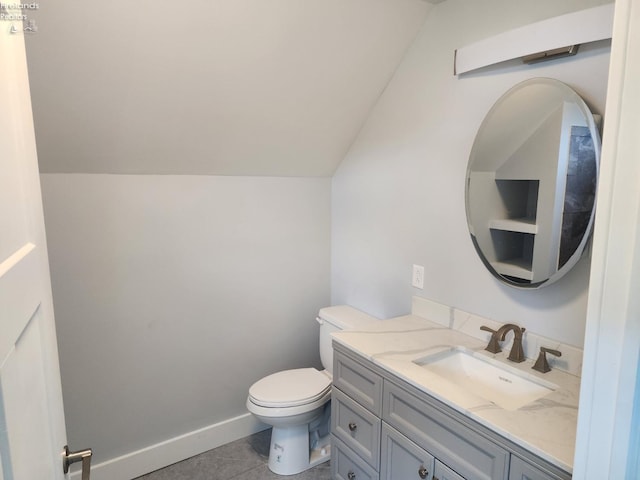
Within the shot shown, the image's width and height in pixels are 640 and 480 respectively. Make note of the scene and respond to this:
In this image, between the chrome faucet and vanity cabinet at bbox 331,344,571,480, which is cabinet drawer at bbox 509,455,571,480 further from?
the chrome faucet

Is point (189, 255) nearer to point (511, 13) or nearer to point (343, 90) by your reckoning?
point (343, 90)

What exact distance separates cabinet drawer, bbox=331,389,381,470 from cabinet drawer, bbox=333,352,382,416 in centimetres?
3

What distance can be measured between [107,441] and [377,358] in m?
1.51

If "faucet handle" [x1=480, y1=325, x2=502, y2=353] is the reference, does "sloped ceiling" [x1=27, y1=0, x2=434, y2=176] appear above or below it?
above

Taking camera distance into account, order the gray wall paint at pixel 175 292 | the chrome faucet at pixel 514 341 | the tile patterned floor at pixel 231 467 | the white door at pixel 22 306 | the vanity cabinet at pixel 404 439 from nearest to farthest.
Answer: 1. the white door at pixel 22 306
2. the vanity cabinet at pixel 404 439
3. the chrome faucet at pixel 514 341
4. the gray wall paint at pixel 175 292
5. the tile patterned floor at pixel 231 467

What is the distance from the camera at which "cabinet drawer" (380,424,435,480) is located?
1451 mm

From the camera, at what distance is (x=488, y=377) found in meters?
1.63

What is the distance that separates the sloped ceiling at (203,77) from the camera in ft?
5.00

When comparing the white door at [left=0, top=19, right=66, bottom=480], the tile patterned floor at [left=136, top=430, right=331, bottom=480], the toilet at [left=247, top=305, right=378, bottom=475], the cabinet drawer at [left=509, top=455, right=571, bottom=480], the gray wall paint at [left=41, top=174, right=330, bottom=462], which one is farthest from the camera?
the tile patterned floor at [left=136, top=430, right=331, bottom=480]

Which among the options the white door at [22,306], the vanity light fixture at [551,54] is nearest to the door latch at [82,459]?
the white door at [22,306]

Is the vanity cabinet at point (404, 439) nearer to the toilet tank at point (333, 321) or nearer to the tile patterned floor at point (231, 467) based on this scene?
the tile patterned floor at point (231, 467)

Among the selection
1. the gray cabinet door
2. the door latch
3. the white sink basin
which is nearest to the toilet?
the white sink basin

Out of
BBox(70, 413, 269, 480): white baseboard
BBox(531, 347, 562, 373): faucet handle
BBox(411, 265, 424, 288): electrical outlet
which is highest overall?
BBox(411, 265, 424, 288): electrical outlet

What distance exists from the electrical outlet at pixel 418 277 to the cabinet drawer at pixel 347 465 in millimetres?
831
